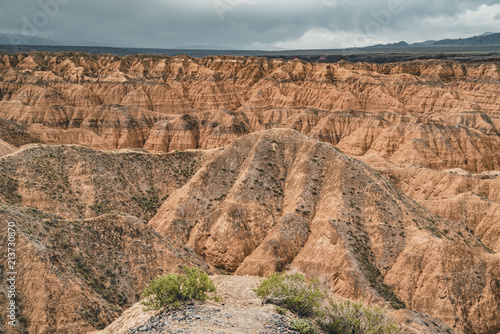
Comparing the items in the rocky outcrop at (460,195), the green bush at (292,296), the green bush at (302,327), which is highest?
the green bush at (302,327)

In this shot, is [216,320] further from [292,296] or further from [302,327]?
[292,296]

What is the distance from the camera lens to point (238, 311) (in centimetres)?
1908

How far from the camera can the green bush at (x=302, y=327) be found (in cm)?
1808

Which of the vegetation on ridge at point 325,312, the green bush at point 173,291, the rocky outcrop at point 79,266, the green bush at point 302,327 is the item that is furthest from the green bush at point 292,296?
the rocky outcrop at point 79,266

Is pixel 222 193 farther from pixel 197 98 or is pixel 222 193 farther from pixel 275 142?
pixel 197 98

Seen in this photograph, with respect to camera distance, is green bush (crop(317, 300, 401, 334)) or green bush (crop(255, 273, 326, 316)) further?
green bush (crop(255, 273, 326, 316))

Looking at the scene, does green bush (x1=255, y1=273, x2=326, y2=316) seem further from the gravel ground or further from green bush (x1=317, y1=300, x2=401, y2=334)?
the gravel ground

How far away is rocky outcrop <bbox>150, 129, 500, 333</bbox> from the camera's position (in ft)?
118

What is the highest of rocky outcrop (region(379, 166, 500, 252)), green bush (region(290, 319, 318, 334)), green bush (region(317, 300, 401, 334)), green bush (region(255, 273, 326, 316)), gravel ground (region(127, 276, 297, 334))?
gravel ground (region(127, 276, 297, 334))

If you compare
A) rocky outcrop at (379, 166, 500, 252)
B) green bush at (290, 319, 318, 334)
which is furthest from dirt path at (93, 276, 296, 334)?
rocky outcrop at (379, 166, 500, 252)

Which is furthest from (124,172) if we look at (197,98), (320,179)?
(197,98)

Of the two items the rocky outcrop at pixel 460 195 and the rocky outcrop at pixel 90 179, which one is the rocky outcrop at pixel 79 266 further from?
the rocky outcrop at pixel 460 195

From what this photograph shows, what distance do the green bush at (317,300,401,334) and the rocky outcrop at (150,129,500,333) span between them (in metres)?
12.4

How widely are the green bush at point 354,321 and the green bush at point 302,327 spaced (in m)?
2.61
